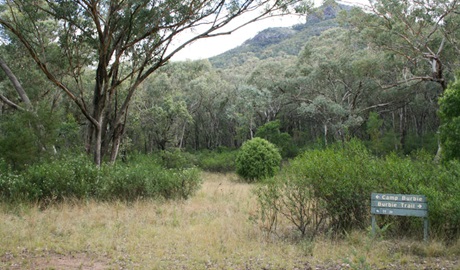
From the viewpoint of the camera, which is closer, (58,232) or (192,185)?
(58,232)

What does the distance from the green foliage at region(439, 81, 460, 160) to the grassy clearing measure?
15.1 feet

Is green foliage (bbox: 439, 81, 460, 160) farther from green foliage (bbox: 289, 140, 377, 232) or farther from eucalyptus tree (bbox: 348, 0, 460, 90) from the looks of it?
eucalyptus tree (bbox: 348, 0, 460, 90)

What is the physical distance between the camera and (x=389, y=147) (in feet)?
94.0

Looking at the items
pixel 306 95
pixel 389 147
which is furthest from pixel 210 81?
pixel 389 147

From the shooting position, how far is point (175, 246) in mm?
6906

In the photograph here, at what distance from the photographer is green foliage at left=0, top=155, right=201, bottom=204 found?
10.3 metres

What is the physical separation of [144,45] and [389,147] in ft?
68.6

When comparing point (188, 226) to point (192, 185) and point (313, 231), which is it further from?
point (192, 185)

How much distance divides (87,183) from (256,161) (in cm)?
1160

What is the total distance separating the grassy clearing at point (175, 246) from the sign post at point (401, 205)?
49 centimetres

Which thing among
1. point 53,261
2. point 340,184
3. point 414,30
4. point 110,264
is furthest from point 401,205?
point 414,30

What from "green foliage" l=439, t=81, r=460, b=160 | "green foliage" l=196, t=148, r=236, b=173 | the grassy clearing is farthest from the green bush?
the grassy clearing

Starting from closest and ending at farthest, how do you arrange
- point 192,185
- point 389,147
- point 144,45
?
point 192,185 < point 144,45 < point 389,147

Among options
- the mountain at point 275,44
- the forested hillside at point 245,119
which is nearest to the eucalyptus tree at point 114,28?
the forested hillside at point 245,119
